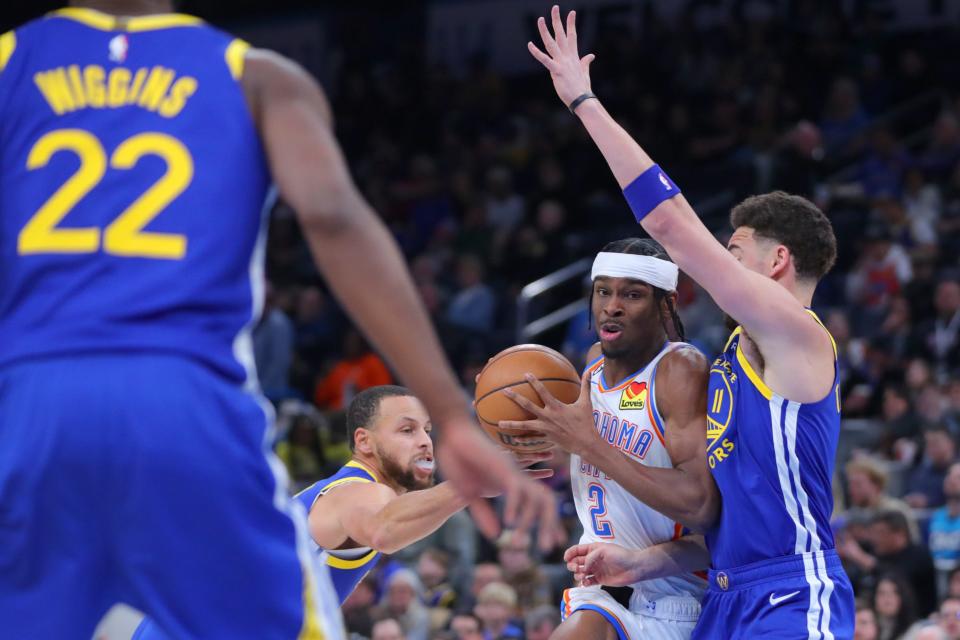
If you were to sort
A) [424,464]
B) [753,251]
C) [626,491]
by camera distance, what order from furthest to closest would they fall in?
1. [424,464]
2. [626,491]
3. [753,251]

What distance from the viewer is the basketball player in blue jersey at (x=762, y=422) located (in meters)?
4.20

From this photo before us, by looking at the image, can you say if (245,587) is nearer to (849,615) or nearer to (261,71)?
(261,71)

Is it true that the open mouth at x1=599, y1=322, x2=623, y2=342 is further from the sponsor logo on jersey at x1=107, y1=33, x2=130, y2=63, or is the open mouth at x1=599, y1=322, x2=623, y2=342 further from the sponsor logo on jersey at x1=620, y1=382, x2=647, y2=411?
the sponsor logo on jersey at x1=107, y1=33, x2=130, y2=63

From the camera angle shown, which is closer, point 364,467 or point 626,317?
point 626,317

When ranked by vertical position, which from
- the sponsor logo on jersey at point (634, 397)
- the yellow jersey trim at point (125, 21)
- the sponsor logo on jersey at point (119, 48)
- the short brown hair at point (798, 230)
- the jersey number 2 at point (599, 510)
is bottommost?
the jersey number 2 at point (599, 510)

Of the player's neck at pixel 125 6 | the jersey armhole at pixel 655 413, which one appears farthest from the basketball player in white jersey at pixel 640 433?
the player's neck at pixel 125 6

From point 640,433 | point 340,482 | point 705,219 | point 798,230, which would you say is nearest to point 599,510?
point 640,433

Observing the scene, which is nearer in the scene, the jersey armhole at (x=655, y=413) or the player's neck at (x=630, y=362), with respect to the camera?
the jersey armhole at (x=655, y=413)

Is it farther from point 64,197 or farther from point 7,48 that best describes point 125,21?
point 64,197

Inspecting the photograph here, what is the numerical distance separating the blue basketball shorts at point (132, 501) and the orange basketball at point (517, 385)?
80.1 inches

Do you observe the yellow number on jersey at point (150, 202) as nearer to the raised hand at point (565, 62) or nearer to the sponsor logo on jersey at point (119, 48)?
the sponsor logo on jersey at point (119, 48)

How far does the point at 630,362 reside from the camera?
4.85 meters

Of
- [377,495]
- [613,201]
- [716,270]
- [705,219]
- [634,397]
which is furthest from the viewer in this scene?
[613,201]

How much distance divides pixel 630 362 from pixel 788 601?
1.05m
